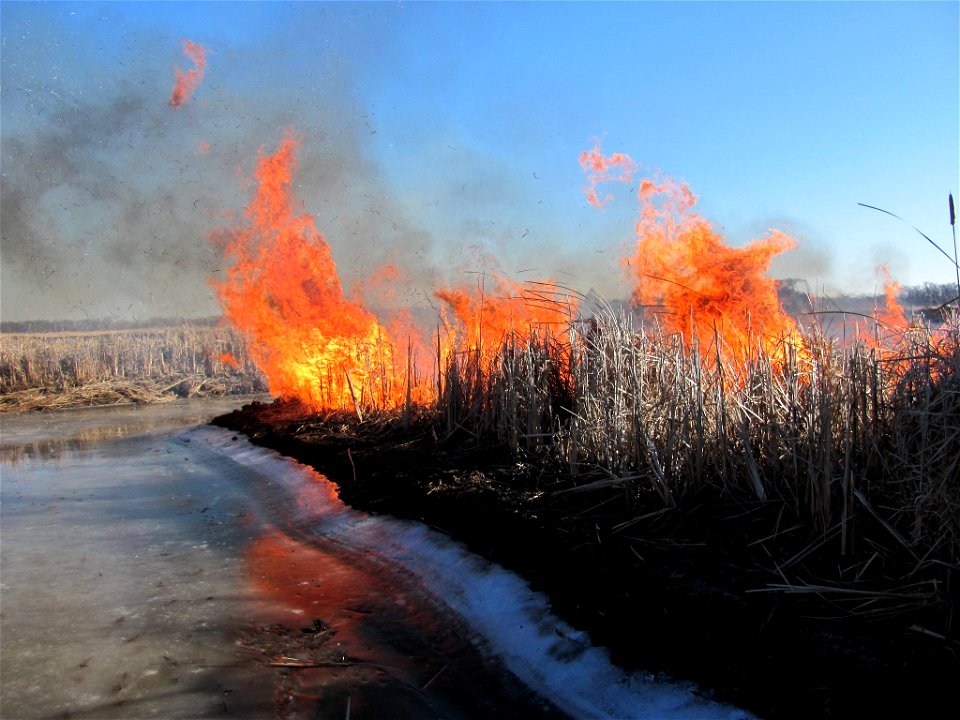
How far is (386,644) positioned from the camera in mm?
4770

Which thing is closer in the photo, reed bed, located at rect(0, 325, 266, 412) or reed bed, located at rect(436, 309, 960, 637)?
reed bed, located at rect(436, 309, 960, 637)

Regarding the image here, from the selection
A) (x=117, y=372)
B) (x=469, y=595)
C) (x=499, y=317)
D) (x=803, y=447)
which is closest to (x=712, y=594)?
(x=803, y=447)

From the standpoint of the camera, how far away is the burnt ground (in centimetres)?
324

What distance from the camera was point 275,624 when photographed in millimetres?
5062

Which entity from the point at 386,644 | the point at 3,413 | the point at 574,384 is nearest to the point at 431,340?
the point at 574,384

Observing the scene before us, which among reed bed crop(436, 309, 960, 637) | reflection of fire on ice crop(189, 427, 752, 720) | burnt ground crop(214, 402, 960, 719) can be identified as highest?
reed bed crop(436, 309, 960, 637)

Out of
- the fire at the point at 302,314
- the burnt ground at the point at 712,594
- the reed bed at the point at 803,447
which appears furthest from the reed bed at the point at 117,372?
the reed bed at the point at 803,447

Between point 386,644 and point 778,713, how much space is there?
8.04 ft

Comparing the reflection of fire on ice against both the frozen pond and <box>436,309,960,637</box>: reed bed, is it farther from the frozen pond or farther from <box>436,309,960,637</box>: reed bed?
<box>436,309,960,637</box>: reed bed

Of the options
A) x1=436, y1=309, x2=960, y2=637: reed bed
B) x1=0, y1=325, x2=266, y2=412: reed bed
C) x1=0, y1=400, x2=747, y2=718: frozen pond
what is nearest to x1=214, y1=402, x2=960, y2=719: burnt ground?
x1=436, y1=309, x2=960, y2=637: reed bed

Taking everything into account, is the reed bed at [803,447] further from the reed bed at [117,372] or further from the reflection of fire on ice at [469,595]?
the reed bed at [117,372]

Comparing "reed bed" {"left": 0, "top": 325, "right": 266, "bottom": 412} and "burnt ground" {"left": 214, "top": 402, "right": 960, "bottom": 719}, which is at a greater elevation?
"reed bed" {"left": 0, "top": 325, "right": 266, "bottom": 412}

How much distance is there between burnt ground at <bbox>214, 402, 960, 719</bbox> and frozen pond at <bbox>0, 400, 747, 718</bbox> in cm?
20

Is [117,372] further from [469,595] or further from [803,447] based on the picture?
[803,447]
